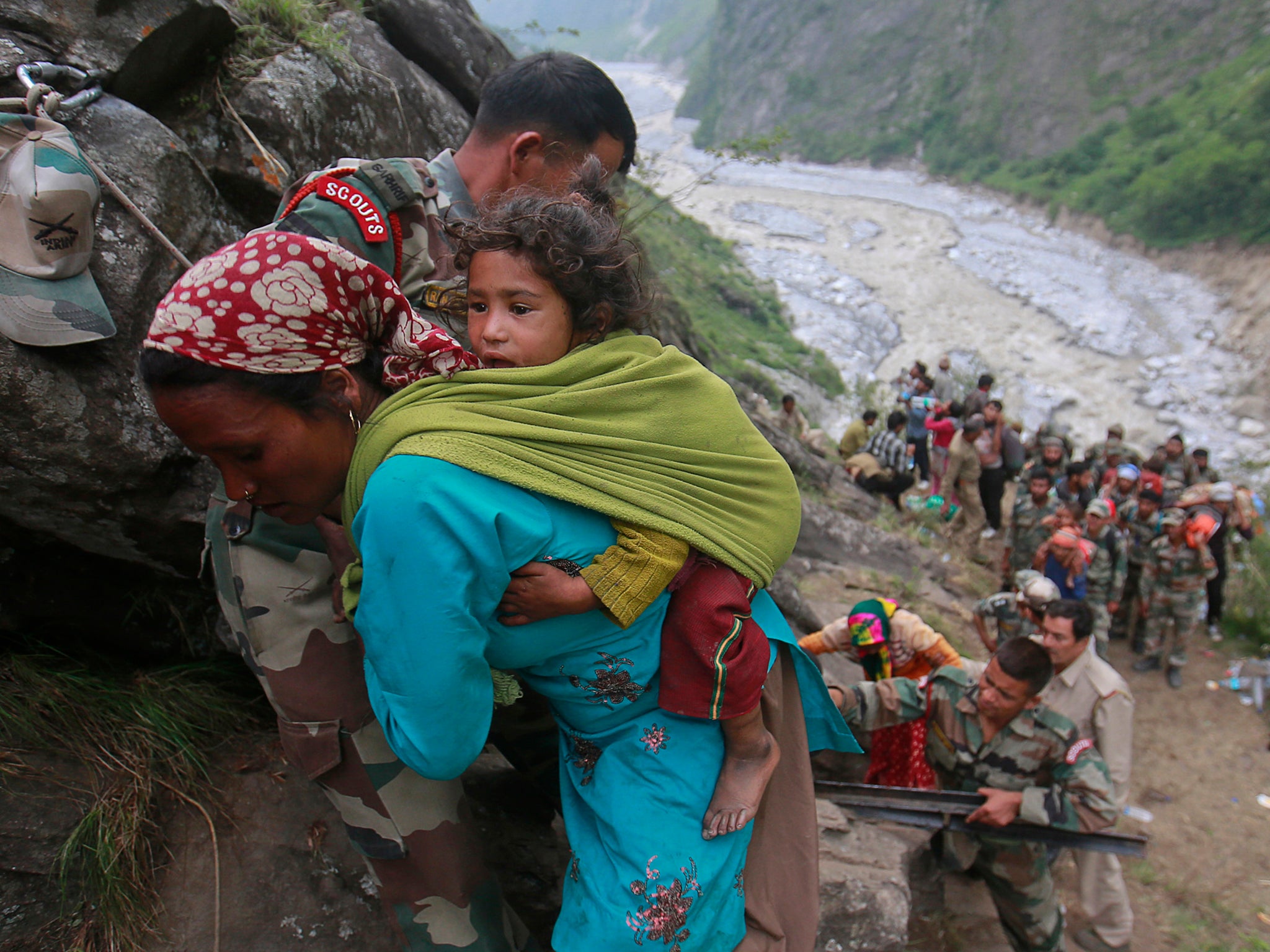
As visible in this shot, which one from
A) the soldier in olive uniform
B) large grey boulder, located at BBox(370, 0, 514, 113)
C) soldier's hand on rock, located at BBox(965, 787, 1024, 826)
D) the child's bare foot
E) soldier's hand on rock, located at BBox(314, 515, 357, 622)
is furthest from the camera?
the soldier in olive uniform

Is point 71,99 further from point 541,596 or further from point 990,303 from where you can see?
point 990,303

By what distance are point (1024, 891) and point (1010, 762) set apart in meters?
0.69

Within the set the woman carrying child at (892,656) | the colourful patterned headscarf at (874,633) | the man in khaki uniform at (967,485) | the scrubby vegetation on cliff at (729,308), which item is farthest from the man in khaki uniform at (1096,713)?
the scrubby vegetation on cliff at (729,308)

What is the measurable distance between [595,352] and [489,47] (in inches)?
195

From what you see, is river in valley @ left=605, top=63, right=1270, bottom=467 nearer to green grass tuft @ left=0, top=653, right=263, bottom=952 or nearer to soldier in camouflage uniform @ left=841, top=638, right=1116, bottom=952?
soldier in camouflage uniform @ left=841, top=638, right=1116, bottom=952

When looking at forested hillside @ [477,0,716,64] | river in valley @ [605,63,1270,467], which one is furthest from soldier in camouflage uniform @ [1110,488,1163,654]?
forested hillside @ [477,0,716,64]

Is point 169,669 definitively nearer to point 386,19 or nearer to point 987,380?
point 386,19

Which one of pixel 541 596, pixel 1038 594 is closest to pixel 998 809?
pixel 1038 594

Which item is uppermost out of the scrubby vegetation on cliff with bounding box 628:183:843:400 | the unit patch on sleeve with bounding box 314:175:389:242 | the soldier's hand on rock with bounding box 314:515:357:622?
the unit patch on sleeve with bounding box 314:175:389:242

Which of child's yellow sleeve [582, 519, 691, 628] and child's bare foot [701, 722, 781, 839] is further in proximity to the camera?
child's bare foot [701, 722, 781, 839]

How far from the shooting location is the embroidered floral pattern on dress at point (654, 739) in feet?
5.30

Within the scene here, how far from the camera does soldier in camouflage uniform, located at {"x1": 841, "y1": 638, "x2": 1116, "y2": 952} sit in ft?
11.0

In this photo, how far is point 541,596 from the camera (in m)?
1.38

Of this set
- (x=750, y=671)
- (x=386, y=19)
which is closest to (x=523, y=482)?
(x=750, y=671)
